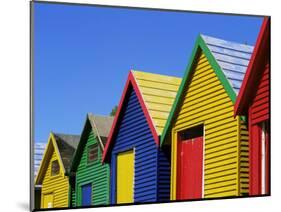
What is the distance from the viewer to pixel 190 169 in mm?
7867

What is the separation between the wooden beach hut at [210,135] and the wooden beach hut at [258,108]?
2.7 inches

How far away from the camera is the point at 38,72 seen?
7098 mm

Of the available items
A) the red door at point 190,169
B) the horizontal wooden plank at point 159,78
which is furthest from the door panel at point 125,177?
the horizontal wooden plank at point 159,78

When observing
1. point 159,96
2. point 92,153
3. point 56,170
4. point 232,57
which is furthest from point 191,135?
point 56,170

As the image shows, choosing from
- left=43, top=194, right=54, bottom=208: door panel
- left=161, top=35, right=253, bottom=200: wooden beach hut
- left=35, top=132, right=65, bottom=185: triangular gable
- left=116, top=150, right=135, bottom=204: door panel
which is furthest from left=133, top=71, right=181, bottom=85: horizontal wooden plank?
left=43, top=194, right=54, bottom=208: door panel

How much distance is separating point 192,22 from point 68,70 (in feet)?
4.51

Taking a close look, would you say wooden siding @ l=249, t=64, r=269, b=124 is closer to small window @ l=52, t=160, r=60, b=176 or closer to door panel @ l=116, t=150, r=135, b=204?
door panel @ l=116, t=150, r=135, b=204

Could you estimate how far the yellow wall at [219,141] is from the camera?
7.82 metres

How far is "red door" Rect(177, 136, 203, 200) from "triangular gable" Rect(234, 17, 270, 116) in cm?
52

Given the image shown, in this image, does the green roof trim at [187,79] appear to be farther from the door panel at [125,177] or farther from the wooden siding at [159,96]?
the door panel at [125,177]

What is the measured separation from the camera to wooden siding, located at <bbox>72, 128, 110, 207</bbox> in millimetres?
7453

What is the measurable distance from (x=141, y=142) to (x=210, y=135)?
2.27 ft

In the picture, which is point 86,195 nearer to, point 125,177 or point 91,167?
A: point 91,167

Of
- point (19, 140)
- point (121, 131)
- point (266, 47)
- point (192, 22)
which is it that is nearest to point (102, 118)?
point (121, 131)
